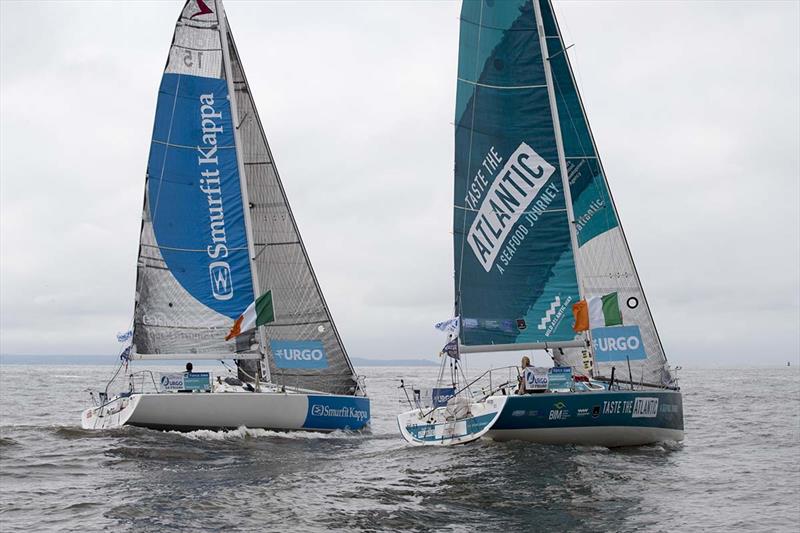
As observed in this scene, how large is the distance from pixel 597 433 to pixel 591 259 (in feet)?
15.5

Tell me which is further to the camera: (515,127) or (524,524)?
(515,127)

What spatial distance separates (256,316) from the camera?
2558 cm

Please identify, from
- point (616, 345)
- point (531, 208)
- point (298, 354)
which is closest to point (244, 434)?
point (298, 354)

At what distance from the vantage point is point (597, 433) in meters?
20.5

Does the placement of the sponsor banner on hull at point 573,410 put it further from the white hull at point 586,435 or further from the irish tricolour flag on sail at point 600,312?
the irish tricolour flag on sail at point 600,312

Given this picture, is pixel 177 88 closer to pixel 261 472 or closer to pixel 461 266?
pixel 461 266

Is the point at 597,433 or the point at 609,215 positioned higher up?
the point at 609,215

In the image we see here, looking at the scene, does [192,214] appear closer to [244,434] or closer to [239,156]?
[239,156]

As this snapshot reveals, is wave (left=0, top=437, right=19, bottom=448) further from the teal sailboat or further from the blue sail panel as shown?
the teal sailboat

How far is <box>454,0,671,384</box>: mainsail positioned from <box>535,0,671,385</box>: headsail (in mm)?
24

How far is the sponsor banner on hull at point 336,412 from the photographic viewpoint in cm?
2472

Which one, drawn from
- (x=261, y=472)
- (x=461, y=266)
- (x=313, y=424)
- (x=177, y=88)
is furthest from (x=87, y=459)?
(x=177, y=88)

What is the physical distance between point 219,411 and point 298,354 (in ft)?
12.0

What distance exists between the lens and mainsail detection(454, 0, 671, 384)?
22797 millimetres
